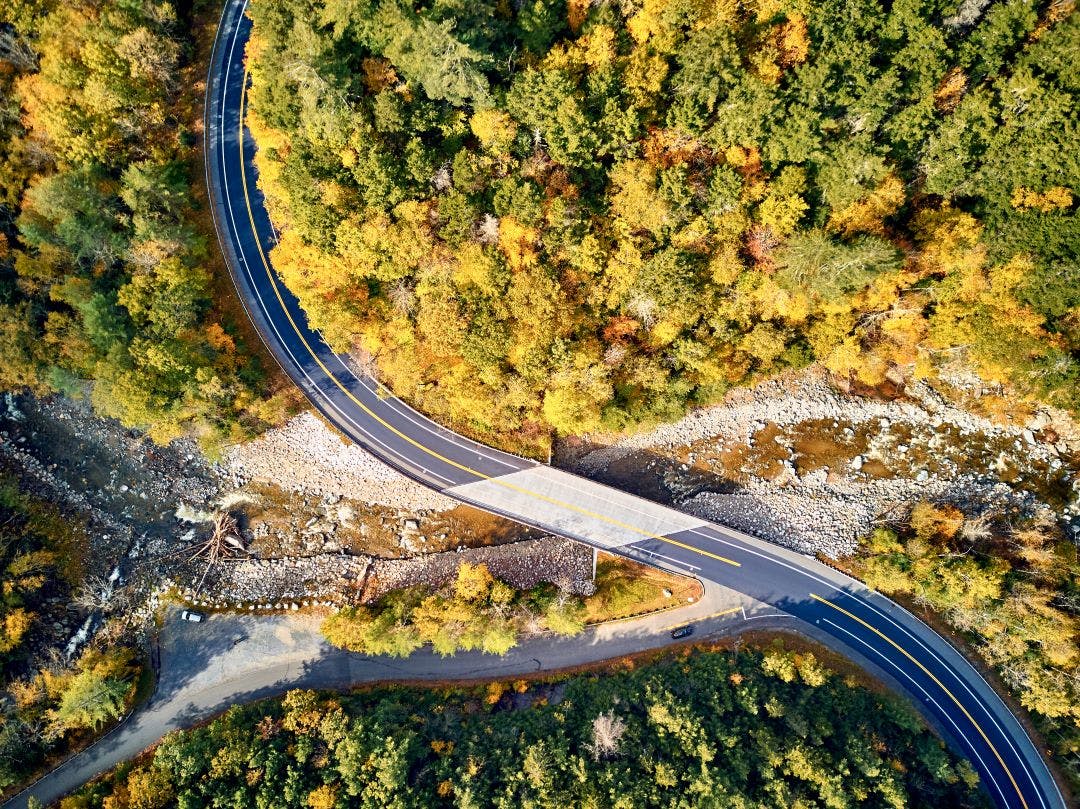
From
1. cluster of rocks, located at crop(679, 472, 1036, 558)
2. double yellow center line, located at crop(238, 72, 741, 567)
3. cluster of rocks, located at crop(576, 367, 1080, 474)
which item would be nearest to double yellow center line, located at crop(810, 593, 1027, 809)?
cluster of rocks, located at crop(679, 472, 1036, 558)

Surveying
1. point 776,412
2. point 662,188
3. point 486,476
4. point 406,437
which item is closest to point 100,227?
point 406,437

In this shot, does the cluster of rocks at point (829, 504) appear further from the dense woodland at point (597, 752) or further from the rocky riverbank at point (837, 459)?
the dense woodland at point (597, 752)

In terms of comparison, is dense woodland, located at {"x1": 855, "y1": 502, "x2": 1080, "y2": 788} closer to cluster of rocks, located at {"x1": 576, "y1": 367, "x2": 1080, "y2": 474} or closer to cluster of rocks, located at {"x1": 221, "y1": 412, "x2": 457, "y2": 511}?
cluster of rocks, located at {"x1": 576, "y1": 367, "x2": 1080, "y2": 474}

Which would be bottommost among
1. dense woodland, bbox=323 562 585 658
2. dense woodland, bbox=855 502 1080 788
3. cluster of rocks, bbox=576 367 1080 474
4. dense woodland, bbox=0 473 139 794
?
dense woodland, bbox=0 473 139 794

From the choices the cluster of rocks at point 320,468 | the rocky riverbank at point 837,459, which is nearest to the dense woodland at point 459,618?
the cluster of rocks at point 320,468

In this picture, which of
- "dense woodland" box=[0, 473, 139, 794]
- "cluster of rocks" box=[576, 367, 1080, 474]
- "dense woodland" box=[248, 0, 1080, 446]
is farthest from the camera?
"cluster of rocks" box=[576, 367, 1080, 474]

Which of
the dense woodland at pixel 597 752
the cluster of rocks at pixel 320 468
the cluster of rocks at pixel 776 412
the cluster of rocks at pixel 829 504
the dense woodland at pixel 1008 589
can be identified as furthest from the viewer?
the cluster of rocks at pixel 776 412

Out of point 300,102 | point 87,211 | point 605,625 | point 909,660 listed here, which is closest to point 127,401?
point 87,211
